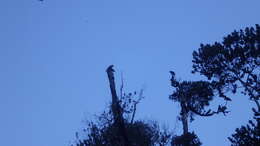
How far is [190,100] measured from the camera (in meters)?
26.5

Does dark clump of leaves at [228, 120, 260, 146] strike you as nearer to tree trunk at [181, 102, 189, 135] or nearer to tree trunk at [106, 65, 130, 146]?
tree trunk at [106, 65, 130, 146]

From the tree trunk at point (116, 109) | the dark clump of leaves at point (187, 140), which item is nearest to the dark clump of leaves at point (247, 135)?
the tree trunk at point (116, 109)

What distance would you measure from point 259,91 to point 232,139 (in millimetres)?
11570

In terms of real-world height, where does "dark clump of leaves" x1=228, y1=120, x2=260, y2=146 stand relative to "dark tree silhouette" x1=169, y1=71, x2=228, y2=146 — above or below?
below

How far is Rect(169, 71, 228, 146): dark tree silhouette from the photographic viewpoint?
1007 inches

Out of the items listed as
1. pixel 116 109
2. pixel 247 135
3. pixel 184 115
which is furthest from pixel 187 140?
pixel 247 135

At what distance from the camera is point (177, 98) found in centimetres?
2672

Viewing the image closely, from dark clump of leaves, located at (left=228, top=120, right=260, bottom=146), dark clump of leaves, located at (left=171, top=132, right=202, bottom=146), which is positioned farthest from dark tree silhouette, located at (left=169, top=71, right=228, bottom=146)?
dark clump of leaves, located at (left=228, top=120, right=260, bottom=146)

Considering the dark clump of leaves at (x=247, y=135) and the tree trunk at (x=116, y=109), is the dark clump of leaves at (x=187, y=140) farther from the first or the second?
the dark clump of leaves at (x=247, y=135)

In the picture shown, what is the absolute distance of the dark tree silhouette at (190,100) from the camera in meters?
25.6

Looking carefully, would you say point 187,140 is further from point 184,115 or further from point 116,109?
point 116,109

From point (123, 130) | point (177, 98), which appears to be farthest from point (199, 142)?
point (123, 130)

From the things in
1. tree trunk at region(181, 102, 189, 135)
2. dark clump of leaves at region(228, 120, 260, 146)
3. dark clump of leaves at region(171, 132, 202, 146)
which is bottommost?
dark clump of leaves at region(228, 120, 260, 146)

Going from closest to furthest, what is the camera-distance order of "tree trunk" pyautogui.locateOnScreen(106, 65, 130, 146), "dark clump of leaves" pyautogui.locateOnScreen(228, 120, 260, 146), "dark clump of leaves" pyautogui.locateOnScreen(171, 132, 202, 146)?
"dark clump of leaves" pyautogui.locateOnScreen(228, 120, 260, 146) < "tree trunk" pyautogui.locateOnScreen(106, 65, 130, 146) < "dark clump of leaves" pyautogui.locateOnScreen(171, 132, 202, 146)
